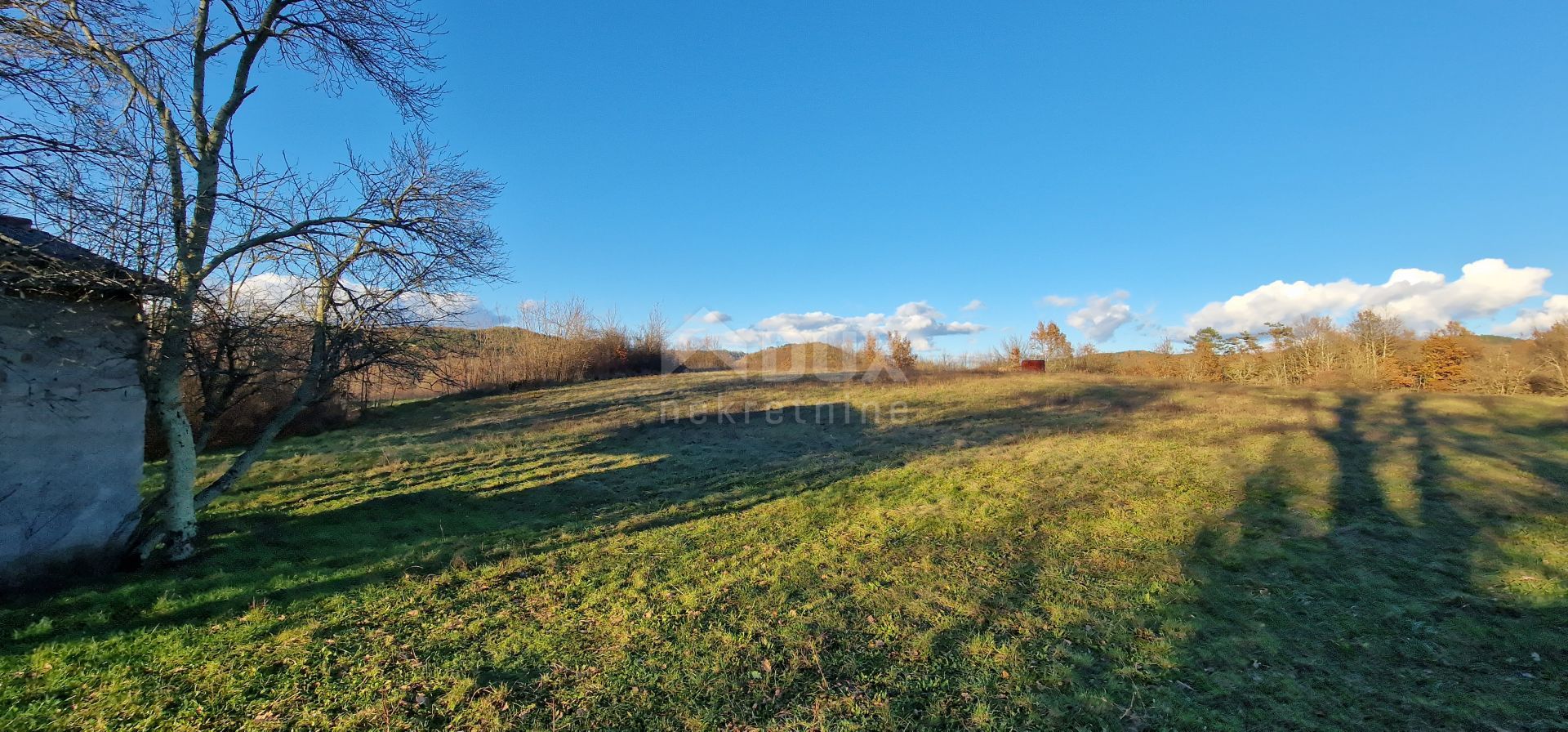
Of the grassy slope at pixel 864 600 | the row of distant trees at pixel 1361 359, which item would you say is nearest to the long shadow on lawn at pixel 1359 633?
the grassy slope at pixel 864 600

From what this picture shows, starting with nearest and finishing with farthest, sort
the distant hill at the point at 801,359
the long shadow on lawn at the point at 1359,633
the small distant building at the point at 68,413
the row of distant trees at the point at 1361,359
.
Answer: the long shadow on lawn at the point at 1359,633 → the small distant building at the point at 68,413 → the row of distant trees at the point at 1361,359 → the distant hill at the point at 801,359

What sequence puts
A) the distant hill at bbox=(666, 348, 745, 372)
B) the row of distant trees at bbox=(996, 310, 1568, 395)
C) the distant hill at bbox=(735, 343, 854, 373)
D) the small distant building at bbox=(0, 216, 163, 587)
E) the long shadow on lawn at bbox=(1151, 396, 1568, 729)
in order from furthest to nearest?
1. the distant hill at bbox=(666, 348, 745, 372)
2. the distant hill at bbox=(735, 343, 854, 373)
3. the row of distant trees at bbox=(996, 310, 1568, 395)
4. the small distant building at bbox=(0, 216, 163, 587)
5. the long shadow on lawn at bbox=(1151, 396, 1568, 729)

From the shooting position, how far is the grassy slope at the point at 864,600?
314 centimetres

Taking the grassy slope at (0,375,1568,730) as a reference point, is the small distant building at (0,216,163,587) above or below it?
above

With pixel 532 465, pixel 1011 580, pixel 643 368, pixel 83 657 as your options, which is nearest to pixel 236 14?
pixel 83 657

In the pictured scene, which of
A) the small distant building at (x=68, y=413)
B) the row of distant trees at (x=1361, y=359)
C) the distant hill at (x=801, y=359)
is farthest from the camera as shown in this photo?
the distant hill at (x=801, y=359)

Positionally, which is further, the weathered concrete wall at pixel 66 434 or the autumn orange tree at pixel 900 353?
the autumn orange tree at pixel 900 353

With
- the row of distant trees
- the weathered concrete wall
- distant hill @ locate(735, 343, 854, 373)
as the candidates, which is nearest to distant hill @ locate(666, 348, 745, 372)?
distant hill @ locate(735, 343, 854, 373)

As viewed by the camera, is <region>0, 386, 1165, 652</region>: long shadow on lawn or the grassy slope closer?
the grassy slope

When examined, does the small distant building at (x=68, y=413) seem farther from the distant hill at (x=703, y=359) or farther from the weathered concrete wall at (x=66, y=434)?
the distant hill at (x=703, y=359)

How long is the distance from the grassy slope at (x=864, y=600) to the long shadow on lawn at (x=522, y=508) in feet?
0.18

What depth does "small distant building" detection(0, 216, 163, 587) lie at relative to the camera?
14.1 feet

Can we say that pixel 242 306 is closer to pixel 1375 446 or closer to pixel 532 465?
pixel 532 465

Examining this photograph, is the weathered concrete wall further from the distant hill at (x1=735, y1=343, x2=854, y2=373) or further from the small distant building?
the distant hill at (x1=735, y1=343, x2=854, y2=373)
